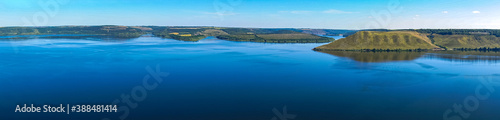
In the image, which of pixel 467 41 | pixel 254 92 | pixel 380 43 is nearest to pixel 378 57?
pixel 380 43

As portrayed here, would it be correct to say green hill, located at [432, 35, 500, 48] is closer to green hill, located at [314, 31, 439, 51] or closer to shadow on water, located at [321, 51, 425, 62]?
green hill, located at [314, 31, 439, 51]

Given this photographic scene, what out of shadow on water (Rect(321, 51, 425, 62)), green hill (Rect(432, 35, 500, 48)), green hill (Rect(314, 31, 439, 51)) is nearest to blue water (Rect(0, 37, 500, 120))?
shadow on water (Rect(321, 51, 425, 62))

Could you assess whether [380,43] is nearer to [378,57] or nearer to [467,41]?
[378,57]

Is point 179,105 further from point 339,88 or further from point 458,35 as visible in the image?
point 458,35

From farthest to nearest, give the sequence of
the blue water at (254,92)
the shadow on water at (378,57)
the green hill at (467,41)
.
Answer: the green hill at (467,41) → the shadow on water at (378,57) → the blue water at (254,92)

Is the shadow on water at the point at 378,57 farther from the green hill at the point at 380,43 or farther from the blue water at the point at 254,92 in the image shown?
the blue water at the point at 254,92

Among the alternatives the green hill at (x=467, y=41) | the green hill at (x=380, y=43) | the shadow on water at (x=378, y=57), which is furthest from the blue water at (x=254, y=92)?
the green hill at (x=467, y=41)

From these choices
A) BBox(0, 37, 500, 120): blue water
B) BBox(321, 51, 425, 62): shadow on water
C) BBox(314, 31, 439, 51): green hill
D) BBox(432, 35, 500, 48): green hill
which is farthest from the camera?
BBox(432, 35, 500, 48): green hill

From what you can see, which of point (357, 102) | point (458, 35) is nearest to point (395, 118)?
point (357, 102)
